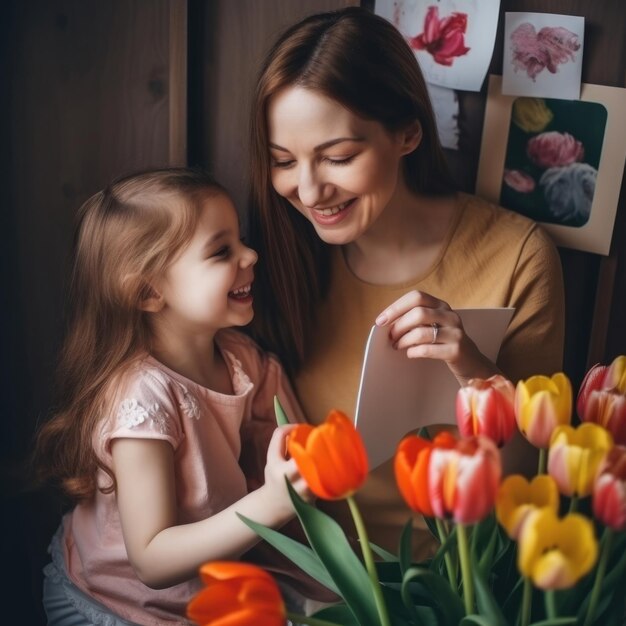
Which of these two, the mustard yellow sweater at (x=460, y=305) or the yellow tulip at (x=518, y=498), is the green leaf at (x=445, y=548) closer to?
the yellow tulip at (x=518, y=498)

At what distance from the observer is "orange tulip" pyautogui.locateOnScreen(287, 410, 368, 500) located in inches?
25.9

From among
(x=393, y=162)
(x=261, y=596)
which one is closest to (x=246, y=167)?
(x=393, y=162)

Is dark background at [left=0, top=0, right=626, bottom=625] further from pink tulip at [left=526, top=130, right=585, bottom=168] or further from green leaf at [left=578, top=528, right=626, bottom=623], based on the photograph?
green leaf at [left=578, top=528, right=626, bottom=623]

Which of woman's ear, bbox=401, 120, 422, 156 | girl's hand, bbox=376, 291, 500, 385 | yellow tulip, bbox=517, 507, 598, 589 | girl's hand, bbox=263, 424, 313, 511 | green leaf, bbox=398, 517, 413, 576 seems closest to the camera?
yellow tulip, bbox=517, 507, 598, 589

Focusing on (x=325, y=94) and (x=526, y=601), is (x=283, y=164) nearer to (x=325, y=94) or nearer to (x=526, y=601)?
(x=325, y=94)

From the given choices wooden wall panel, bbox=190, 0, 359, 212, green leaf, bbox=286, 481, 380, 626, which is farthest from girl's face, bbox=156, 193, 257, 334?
green leaf, bbox=286, 481, 380, 626

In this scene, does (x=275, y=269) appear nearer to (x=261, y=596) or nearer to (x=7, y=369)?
(x=7, y=369)

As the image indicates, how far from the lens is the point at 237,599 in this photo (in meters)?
0.64

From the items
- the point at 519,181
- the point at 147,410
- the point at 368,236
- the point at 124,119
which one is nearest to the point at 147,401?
the point at 147,410

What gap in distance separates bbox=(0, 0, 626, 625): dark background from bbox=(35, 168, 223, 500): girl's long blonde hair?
225mm

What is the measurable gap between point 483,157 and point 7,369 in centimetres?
102

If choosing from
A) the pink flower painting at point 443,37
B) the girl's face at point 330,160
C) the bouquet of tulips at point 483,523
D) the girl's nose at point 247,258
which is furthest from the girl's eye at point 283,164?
the bouquet of tulips at point 483,523

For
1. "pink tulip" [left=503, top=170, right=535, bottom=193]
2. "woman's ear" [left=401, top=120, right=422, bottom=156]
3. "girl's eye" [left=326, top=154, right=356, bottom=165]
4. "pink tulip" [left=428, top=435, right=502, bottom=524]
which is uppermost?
"woman's ear" [left=401, top=120, right=422, bottom=156]

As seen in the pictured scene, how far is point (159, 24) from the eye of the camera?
1.42 meters
